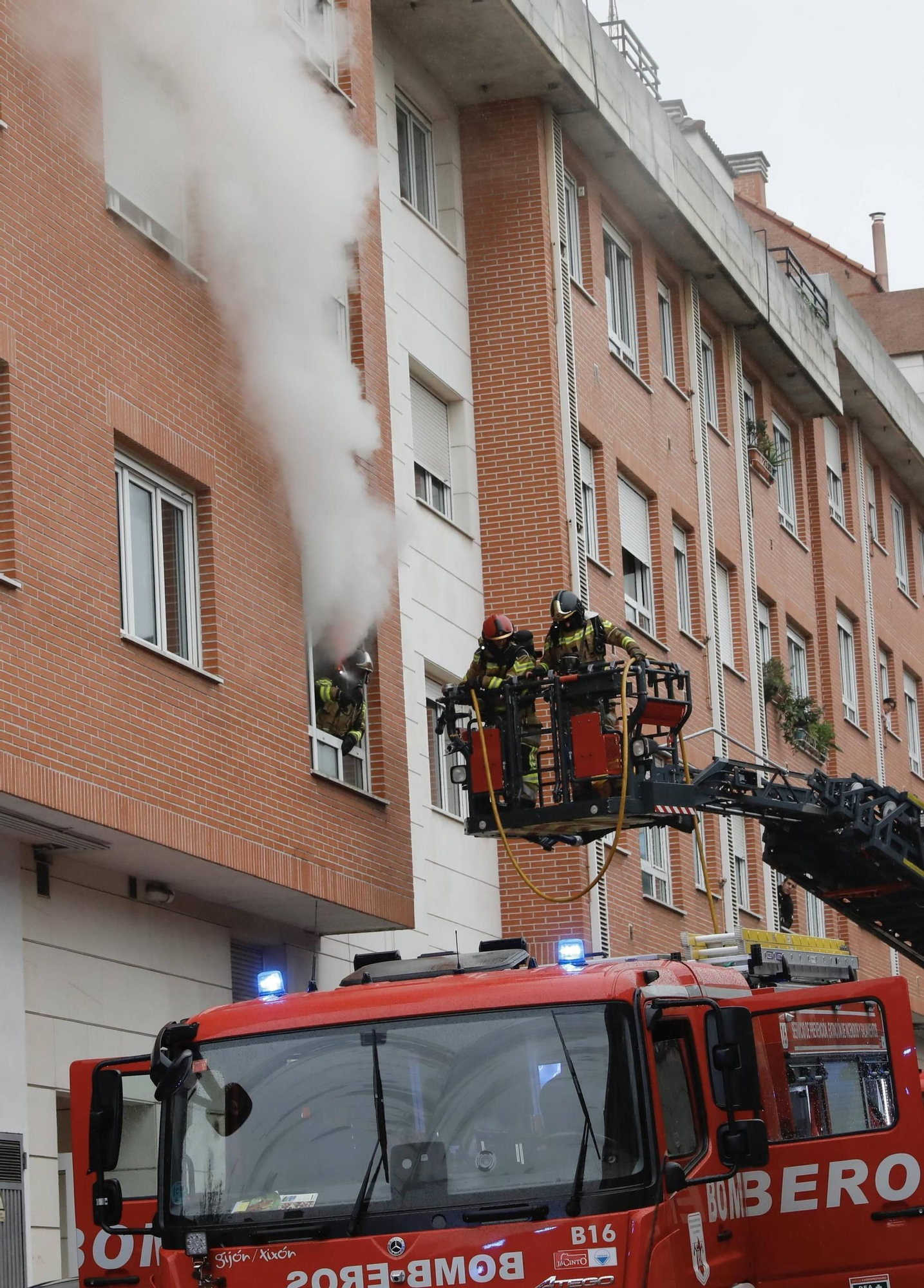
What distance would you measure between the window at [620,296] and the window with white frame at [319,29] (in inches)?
278

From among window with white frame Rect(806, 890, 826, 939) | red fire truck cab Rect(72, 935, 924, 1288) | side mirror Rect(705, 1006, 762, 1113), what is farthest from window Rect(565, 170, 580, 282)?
side mirror Rect(705, 1006, 762, 1113)

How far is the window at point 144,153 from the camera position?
555 inches

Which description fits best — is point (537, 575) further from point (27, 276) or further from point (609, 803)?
point (27, 276)

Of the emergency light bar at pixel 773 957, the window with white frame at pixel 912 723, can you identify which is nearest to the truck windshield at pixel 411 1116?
the emergency light bar at pixel 773 957

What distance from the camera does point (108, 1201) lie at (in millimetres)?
8164

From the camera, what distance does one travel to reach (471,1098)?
25.6 ft

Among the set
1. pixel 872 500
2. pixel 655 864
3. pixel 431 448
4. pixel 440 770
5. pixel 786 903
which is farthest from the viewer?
pixel 872 500

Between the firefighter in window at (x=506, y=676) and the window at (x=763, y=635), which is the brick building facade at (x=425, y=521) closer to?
the window at (x=763, y=635)

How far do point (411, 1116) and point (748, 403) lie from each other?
74.7 ft

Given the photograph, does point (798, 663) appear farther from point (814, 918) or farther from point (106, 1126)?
point (106, 1126)

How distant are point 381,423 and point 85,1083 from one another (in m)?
8.47

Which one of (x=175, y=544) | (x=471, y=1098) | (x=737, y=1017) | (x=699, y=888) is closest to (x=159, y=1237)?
(x=471, y=1098)

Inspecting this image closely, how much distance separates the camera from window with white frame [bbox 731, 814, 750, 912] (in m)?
26.2

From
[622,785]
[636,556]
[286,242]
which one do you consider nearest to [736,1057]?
[622,785]
